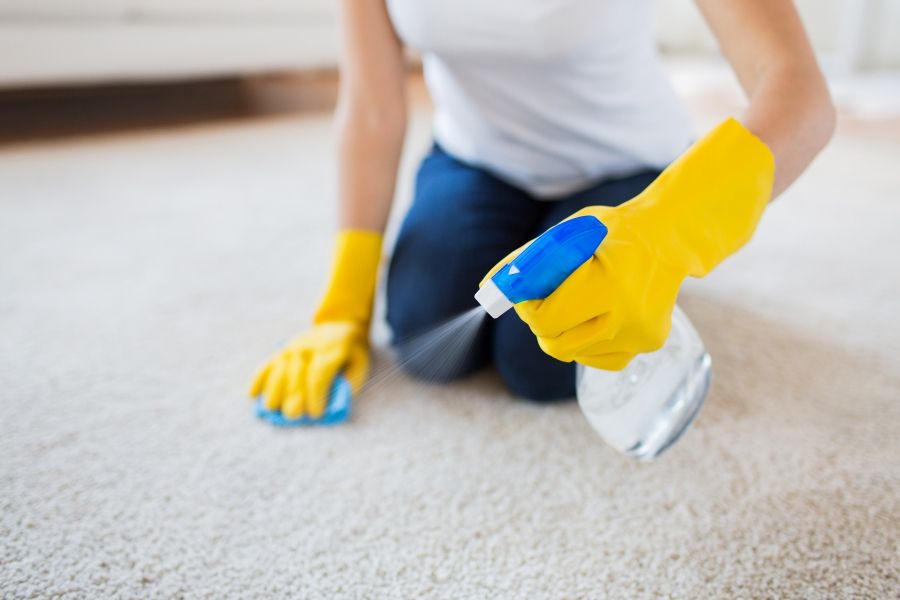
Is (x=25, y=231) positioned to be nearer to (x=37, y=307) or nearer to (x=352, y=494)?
(x=37, y=307)

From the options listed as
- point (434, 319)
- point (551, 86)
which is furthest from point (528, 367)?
point (551, 86)

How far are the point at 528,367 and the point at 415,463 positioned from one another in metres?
0.16

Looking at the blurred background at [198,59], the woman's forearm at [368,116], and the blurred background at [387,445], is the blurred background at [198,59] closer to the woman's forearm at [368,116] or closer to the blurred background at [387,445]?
the blurred background at [387,445]

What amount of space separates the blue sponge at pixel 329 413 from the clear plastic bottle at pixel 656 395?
0.84 feet

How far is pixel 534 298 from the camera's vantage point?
485mm

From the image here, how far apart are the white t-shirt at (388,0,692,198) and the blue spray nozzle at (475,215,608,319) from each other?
1.34ft

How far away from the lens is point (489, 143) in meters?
0.95

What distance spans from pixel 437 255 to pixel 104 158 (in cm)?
140

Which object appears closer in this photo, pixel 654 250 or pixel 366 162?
pixel 654 250

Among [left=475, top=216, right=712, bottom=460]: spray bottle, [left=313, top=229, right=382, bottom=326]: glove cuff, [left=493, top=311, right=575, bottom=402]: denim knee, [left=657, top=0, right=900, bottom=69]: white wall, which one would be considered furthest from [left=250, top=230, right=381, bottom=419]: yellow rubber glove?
[left=657, top=0, right=900, bottom=69]: white wall

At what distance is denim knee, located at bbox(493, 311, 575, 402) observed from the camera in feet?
2.51

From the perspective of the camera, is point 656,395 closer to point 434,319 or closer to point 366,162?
point 434,319

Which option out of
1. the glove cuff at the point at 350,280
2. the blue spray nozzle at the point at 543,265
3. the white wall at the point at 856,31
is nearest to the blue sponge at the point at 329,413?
the glove cuff at the point at 350,280

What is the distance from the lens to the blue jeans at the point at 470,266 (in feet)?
2.58
